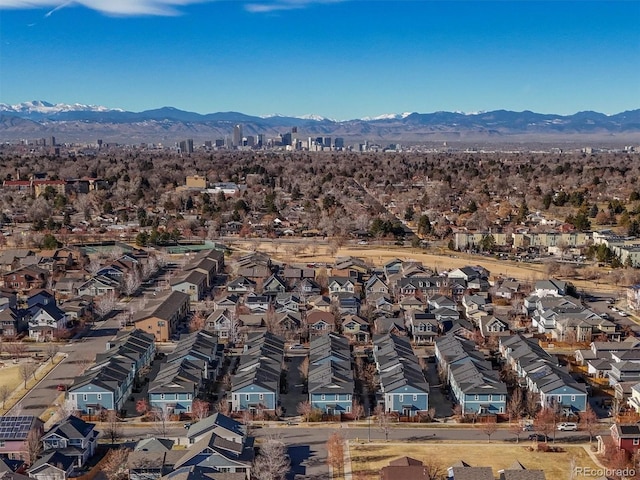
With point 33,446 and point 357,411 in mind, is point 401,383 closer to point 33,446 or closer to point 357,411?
point 357,411

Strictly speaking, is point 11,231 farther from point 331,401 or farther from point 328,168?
point 328,168

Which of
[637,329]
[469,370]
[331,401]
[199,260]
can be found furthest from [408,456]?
[199,260]

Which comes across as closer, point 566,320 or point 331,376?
point 331,376

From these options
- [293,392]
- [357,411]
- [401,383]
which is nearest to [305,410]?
[357,411]

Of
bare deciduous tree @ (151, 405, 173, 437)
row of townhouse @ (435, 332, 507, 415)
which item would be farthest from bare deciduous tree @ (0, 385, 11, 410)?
row of townhouse @ (435, 332, 507, 415)

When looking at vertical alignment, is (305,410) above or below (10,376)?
above

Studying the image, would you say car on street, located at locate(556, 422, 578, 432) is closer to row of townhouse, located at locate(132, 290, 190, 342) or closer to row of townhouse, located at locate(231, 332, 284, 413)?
row of townhouse, located at locate(231, 332, 284, 413)

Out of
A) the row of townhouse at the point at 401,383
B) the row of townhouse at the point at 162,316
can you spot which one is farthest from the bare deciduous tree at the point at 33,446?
the row of townhouse at the point at 162,316
